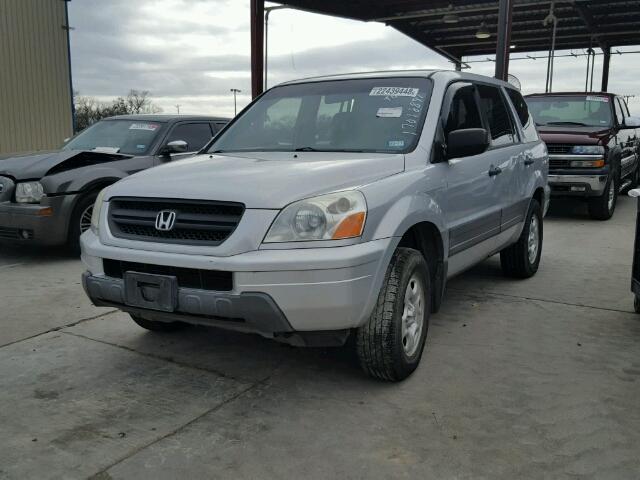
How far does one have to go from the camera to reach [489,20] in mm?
20250

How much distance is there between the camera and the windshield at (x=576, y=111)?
33.7ft

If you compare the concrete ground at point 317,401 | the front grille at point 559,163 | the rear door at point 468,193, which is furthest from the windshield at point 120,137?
the front grille at point 559,163

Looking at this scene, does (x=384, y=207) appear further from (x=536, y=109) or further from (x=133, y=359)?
(x=536, y=109)

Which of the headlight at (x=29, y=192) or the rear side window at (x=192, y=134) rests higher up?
the rear side window at (x=192, y=134)

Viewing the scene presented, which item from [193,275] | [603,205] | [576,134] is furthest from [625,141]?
[193,275]

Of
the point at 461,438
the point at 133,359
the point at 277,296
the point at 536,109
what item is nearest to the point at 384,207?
the point at 277,296

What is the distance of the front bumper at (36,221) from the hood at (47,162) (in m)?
0.32

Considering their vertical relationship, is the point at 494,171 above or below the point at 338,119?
below

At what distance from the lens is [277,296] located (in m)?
2.85

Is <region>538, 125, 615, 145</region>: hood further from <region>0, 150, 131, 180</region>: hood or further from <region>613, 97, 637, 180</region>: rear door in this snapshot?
<region>0, 150, 131, 180</region>: hood

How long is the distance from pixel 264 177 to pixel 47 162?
172 inches

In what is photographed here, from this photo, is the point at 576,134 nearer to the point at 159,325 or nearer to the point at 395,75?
the point at 395,75

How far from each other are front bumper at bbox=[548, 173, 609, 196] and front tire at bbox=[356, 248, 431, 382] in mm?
6873

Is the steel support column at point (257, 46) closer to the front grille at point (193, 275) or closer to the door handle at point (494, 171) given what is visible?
the door handle at point (494, 171)
